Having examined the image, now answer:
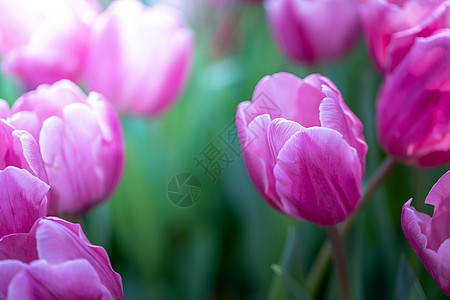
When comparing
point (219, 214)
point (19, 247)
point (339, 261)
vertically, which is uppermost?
point (19, 247)

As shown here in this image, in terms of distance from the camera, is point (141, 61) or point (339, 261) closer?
point (339, 261)

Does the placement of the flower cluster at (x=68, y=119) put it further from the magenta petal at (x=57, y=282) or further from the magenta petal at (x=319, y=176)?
the magenta petal at (x=319, y=176)

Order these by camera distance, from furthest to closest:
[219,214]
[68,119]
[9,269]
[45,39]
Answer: [219,214] < [45,39] < [68,119] < [9,269]

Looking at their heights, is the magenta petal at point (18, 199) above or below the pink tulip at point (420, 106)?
above

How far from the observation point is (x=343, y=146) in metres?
0.32

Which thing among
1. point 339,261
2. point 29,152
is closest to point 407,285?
point 339,261

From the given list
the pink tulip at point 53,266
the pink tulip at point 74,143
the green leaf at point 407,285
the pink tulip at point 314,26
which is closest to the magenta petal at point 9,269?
the pink tulip at point 53,266

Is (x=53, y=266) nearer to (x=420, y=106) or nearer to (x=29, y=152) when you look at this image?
(x=29, y=152)

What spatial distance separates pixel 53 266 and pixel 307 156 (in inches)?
5.8

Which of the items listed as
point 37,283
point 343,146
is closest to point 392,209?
point 343,146

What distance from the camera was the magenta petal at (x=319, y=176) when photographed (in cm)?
32

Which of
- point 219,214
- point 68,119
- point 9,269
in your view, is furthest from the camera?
point 219,214

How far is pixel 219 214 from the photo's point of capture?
2.26 ft

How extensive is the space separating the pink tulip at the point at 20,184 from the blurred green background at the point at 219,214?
8.9 inches
